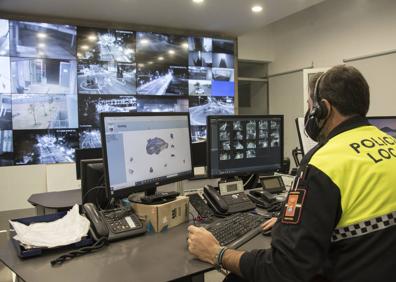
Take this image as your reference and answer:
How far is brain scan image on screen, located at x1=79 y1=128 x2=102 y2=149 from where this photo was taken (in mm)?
4852

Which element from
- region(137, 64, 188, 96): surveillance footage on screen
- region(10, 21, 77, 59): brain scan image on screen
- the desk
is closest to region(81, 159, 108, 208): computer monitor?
the desk

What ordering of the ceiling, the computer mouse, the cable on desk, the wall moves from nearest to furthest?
the cable on desk
the computer mouse
the ceiling
the wall

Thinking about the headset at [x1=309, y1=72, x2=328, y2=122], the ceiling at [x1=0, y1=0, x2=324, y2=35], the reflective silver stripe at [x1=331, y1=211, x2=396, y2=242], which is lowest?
the reflective silver stripe at [x1=331, y1=211, x2=396, y2=242]

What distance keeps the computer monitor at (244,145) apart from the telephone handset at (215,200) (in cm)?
17

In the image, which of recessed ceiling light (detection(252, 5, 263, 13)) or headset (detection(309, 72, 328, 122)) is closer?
headset (detection(309, 72, 328, 122))

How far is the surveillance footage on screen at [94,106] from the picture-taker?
4.84 m

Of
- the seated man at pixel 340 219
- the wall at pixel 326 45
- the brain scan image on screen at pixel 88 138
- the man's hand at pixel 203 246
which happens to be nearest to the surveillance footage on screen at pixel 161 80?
the brain scan image on screen at pixel 88 138

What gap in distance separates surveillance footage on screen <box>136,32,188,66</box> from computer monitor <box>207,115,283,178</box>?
3.42 metres

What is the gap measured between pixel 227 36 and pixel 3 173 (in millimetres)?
3889

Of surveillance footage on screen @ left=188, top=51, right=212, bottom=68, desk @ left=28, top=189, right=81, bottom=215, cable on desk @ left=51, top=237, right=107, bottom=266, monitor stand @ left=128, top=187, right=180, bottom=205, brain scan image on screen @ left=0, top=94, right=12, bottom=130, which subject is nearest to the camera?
cable on desk @ left=51, top=237, right=107, bottom=266

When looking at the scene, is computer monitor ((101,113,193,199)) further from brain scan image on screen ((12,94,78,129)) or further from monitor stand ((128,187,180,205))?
brain scan image on screen ((12,94,78,129))

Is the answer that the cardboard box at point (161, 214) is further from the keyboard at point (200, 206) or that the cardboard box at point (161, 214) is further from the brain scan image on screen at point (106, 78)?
the brain scan image on screen at point (106, 78)

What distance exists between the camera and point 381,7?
15.8ft

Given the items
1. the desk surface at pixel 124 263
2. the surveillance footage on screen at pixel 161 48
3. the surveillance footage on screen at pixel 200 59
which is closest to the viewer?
the desk surface at pixel 124 263
